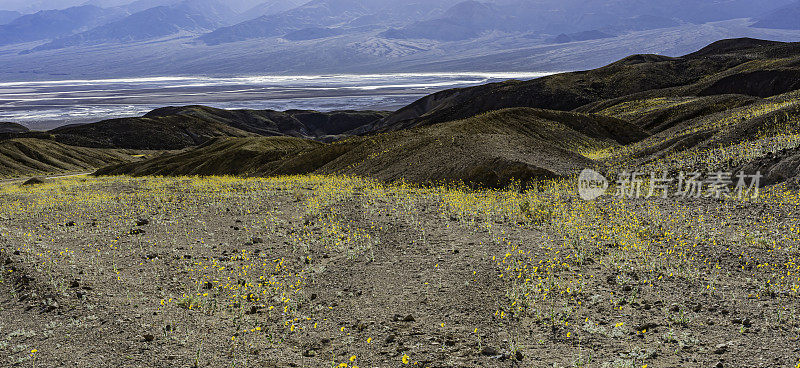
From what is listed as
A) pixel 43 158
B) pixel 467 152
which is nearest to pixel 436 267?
pixel 467 152

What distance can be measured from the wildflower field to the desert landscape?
39 millimetres

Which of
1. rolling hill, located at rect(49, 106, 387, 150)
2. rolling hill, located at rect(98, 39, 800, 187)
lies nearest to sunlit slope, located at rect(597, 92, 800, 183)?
rolling hill, located at rect(98, 39, 800, 187)

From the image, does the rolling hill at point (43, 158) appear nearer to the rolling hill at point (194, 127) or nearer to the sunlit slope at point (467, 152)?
the rolling hill at point (194, 127)

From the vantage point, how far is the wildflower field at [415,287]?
6629mm

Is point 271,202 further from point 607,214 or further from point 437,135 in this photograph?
point 437,135

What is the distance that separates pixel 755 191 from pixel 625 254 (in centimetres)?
652

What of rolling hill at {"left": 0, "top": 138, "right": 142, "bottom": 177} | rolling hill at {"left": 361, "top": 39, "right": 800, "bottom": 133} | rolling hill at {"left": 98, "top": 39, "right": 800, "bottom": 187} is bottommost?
rolling hill at {"left": 0, "top": 138, "right": 142, "bottom": 177}

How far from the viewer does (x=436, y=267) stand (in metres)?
9.75

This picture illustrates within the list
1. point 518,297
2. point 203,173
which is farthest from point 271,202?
point 203,173

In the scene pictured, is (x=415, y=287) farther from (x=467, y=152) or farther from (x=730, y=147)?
(x=467, y=152)

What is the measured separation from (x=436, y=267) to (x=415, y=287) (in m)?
0.99

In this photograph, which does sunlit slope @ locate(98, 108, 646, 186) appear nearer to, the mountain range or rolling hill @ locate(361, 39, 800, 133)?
the mountain range

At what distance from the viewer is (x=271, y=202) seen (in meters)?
17.3

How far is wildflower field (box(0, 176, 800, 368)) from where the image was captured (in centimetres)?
663
